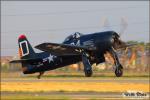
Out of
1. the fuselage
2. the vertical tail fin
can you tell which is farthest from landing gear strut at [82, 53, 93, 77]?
the vertical tail fin

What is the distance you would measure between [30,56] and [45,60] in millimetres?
3557

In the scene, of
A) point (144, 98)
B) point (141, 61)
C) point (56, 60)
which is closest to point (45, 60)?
point (56, 60)

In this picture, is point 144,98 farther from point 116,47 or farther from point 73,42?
point 73,42

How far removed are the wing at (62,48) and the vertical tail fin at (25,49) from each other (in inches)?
240

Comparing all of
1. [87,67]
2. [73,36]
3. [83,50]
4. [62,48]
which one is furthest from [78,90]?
[73,36]

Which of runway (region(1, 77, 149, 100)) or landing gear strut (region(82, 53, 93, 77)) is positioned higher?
landing gear strut (region(82, 53, 93, 77))

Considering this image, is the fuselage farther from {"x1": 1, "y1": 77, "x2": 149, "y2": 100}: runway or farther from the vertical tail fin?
{"x1": 1, "y1": 77, "x2": 149, "y2": 100}: runway

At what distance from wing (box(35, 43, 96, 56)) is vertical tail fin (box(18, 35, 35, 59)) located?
6.09 m

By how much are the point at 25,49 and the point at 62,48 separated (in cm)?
924

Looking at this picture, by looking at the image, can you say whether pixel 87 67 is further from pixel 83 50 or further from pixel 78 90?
pixel 78 90

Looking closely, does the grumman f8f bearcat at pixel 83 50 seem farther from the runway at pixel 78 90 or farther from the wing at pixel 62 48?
the runway at pixel 78 90

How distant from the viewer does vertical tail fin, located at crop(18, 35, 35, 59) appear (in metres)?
45.7

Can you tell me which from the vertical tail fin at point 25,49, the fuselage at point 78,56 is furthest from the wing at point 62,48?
the vertical tail fin at point 25,49

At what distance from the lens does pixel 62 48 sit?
1512 inches
